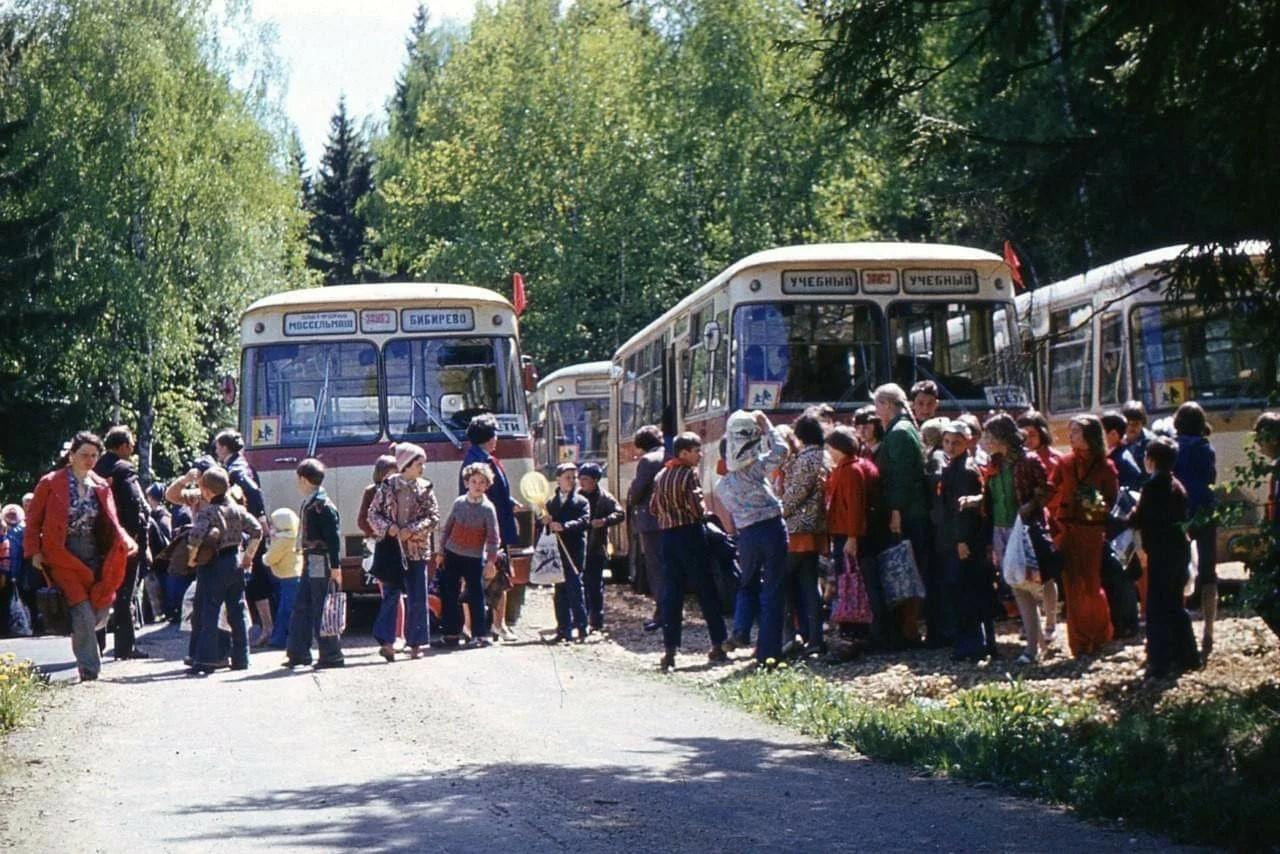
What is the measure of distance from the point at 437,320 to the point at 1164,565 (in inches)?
417

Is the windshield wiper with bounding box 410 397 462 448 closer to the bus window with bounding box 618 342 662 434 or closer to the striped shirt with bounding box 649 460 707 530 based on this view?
the bus window with bounding box 618 342 662 434

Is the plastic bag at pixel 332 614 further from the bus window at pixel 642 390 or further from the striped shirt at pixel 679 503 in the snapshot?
the bus window at pixel 642 390

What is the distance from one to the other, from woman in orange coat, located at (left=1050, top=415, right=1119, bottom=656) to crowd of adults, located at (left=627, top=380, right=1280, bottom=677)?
0.04 ft

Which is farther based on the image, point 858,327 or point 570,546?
point 858,327

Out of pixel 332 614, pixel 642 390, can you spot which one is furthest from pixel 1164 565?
pixel 642 390

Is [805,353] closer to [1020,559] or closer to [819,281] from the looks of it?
[819,281]

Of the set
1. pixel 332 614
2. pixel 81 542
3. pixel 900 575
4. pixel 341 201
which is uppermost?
pixel 341 201

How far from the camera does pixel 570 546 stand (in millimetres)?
19078

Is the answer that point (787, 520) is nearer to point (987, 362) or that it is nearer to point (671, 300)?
point (987, 362)

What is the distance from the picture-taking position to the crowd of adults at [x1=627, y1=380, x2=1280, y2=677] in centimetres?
1402

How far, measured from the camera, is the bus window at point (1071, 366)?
70.6 feet

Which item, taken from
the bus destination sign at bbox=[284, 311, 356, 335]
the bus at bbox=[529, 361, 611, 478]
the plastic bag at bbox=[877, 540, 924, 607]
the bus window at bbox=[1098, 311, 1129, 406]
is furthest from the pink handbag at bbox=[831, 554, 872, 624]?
the bus at bbox=[529, 361, 611, 478]

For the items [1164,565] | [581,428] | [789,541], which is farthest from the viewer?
[581,428]

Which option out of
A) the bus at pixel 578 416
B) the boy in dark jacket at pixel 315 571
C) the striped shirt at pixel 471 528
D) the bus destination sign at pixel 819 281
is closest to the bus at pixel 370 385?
the striped shirt at pixel 471 528
